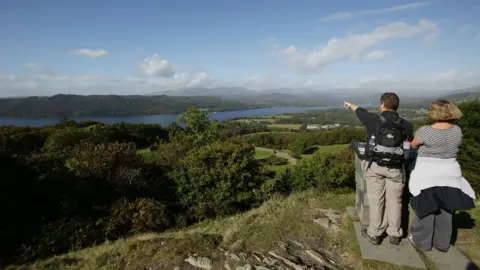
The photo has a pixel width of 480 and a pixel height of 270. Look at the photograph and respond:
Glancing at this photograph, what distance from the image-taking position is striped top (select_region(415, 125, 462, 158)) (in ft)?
12.2

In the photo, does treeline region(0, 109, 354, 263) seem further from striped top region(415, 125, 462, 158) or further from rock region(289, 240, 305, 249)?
striped top region(415, 125, 462, 158)

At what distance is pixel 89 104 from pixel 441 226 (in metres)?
212

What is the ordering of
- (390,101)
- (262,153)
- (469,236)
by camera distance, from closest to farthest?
(390,101) → (469,236) → (262,153)

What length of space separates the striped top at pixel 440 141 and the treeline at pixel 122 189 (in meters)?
14.5

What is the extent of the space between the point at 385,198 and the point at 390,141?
95 cm

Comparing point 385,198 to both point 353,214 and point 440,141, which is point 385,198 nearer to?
point 440,141

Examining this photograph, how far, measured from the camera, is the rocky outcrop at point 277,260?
13.1 feet

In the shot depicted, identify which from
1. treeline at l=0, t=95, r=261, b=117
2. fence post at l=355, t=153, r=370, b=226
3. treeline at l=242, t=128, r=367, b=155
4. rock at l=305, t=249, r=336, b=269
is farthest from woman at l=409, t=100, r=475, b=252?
treeline at l=0, t=95, r=261, b=117

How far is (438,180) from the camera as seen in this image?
151 inches

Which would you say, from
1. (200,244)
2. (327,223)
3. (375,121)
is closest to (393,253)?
(327,223)

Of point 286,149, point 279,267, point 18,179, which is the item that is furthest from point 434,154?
point 286,149

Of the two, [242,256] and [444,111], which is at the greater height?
[444,111]

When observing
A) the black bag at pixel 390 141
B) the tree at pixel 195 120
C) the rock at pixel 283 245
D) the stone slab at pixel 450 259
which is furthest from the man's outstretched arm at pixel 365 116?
the tree at pixel 195 120

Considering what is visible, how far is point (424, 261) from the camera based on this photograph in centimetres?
385
